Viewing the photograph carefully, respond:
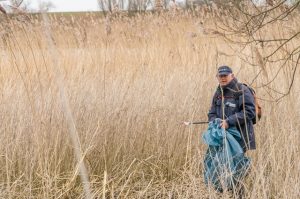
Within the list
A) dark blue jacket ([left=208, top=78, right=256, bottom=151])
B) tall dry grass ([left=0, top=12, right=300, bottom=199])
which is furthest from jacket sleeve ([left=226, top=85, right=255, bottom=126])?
tall dry grass ([left=0, top=12, right=300, bottom=199])

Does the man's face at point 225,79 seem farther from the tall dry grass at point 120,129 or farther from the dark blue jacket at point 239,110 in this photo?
the tall dry grass at point 120,129

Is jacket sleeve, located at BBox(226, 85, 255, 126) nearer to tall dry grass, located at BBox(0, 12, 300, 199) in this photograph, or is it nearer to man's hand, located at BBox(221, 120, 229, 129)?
man's hand, located at BBox(221, 120, 229, 129)

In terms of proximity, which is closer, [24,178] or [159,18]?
[24,178]

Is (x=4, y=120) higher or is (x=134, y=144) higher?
(x=4, y=120)

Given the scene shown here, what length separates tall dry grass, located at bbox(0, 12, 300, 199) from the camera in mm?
2400

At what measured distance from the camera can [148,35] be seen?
4.14 meters

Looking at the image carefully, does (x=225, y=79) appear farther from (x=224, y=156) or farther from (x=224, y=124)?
(x=224, y=156)

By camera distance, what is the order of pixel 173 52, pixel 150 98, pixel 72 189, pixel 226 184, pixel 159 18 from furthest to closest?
pixel 159 18, pixel 173 52, pixel 150 98, pixel 72 189, pixel 226 184

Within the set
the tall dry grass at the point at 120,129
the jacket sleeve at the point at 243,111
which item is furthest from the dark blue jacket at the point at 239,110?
the tall dry grass at the point at 120,129

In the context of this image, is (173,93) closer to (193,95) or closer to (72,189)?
(193,95)

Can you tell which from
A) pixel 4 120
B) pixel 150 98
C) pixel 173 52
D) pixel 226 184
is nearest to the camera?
pixel 226 184

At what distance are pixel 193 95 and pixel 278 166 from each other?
0.98 metres

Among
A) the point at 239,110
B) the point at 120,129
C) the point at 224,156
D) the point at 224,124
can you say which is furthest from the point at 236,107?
the point at 120,129

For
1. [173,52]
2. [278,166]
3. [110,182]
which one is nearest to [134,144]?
[110,182]
